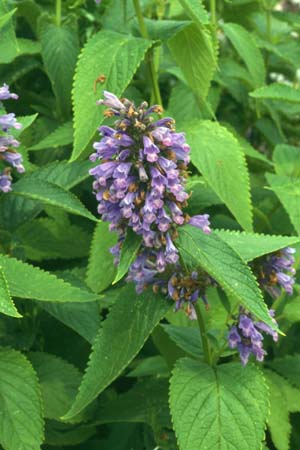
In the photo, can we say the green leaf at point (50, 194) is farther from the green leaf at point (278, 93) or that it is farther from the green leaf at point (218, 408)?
the green leaf at point (278, 93)

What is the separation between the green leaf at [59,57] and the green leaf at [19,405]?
1205 millimetres

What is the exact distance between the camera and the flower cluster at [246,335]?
218 centimetres

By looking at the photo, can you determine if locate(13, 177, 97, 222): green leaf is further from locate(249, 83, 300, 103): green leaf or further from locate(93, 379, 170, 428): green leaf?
locate(249, 83, 300, 103): green leaf

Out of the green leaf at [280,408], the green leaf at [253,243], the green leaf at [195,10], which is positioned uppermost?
the green leaf at [195,10]

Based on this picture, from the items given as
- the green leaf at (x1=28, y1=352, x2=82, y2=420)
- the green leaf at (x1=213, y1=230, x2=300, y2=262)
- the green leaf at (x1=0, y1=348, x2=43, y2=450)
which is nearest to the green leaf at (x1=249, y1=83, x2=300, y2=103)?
the green leaf at (x1=213, y1=230, x2=300, y2=262)

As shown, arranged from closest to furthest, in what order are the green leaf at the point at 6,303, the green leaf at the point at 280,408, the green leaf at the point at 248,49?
the green leaf at the point at 6,303
the green leaf at the point at 280,408
the green leaf at the point at 248,49

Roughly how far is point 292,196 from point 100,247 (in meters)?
0.76

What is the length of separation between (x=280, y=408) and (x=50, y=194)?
113 centimetres

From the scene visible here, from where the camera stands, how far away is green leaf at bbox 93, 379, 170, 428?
253cm

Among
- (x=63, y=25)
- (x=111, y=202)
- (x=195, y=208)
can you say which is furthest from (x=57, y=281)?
(x=63, y=25)

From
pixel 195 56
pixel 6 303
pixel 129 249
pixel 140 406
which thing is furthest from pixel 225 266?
pixel 195 56

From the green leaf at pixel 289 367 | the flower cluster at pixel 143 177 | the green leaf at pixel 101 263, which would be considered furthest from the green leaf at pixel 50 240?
the flower cluster at pixel 143 177

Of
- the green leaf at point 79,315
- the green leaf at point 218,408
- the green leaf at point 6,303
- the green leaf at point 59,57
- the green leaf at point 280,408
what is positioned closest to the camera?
the green leaf at point 6,303

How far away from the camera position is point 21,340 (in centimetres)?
259
